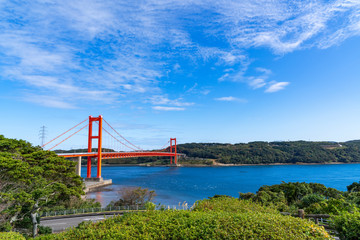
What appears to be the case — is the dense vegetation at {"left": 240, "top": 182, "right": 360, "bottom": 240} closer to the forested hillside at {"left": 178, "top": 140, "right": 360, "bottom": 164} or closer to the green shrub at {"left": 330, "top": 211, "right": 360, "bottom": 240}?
the green shrub at {"left": 330, "top": 211, "right": 360, "bottom": 240}

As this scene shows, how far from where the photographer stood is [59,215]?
681 inches

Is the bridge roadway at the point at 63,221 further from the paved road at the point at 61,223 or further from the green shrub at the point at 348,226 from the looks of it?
the green shrub at the point at 348,226

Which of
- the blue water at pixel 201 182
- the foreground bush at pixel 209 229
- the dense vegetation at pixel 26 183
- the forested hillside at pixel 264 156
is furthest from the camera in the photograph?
the forested hillside at pixel 264 156

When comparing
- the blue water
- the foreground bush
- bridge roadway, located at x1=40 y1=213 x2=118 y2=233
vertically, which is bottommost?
the blue water

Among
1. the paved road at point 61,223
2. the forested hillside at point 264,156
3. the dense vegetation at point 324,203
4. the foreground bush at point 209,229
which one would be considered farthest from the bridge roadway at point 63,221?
the forested hillside at point 264,156

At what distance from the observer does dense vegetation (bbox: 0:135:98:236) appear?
11547mm

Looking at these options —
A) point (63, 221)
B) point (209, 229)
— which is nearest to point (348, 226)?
point (209, 229)

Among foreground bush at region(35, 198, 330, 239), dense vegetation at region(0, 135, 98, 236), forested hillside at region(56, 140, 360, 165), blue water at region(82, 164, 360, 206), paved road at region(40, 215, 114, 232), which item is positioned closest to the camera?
foreground bush at region(35, 198, 330, 239)

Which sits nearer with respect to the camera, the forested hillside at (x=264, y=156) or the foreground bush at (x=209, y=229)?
the foreground bush at (x=209, y=229)

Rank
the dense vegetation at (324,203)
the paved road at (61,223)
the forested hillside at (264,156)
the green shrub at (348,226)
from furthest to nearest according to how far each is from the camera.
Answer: the forested hillside at (264,156) → the paved road at (61,223) → the dense vegetation at (324,203) → the green shrub at (348,226)


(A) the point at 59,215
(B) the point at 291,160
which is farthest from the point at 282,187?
(B) the point at 291,160

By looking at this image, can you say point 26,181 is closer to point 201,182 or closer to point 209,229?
point 209,229

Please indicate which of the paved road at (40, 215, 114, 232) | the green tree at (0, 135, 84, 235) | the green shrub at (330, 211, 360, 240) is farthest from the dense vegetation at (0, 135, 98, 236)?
the green shrub at (330, 211, 360, 240)

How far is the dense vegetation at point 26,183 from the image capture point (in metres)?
11.5
